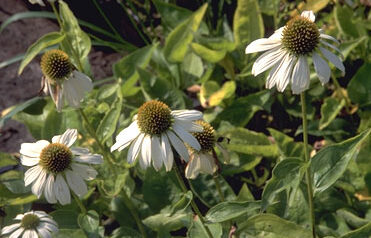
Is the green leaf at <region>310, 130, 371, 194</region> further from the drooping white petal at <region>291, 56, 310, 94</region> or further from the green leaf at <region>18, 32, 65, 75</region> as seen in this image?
the green leaf at <region>18, 32, 65, 75</region>

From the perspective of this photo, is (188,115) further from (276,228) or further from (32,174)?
(32,174)

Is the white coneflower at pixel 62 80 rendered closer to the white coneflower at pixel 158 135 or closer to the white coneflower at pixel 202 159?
the white coneflower at pixel 158 135

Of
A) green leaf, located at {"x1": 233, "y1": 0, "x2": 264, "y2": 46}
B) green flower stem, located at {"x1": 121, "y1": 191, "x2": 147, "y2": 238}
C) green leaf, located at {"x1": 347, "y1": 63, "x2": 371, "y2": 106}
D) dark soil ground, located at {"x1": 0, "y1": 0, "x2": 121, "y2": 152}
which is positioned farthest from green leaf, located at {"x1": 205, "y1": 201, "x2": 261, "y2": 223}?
dark soil ground, located at {"x1": 0, "y1": 0, "x2": 121, "y2": 152}

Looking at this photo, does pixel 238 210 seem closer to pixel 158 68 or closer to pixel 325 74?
pixel 325 74

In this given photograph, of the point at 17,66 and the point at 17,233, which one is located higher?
the point at 17,66

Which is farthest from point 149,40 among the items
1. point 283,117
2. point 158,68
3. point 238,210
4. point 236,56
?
point 238,210

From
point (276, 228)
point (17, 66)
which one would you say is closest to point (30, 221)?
point (276, 228)

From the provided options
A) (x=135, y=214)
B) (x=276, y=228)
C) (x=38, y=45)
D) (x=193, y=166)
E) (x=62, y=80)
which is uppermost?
(x=38, y=45)
